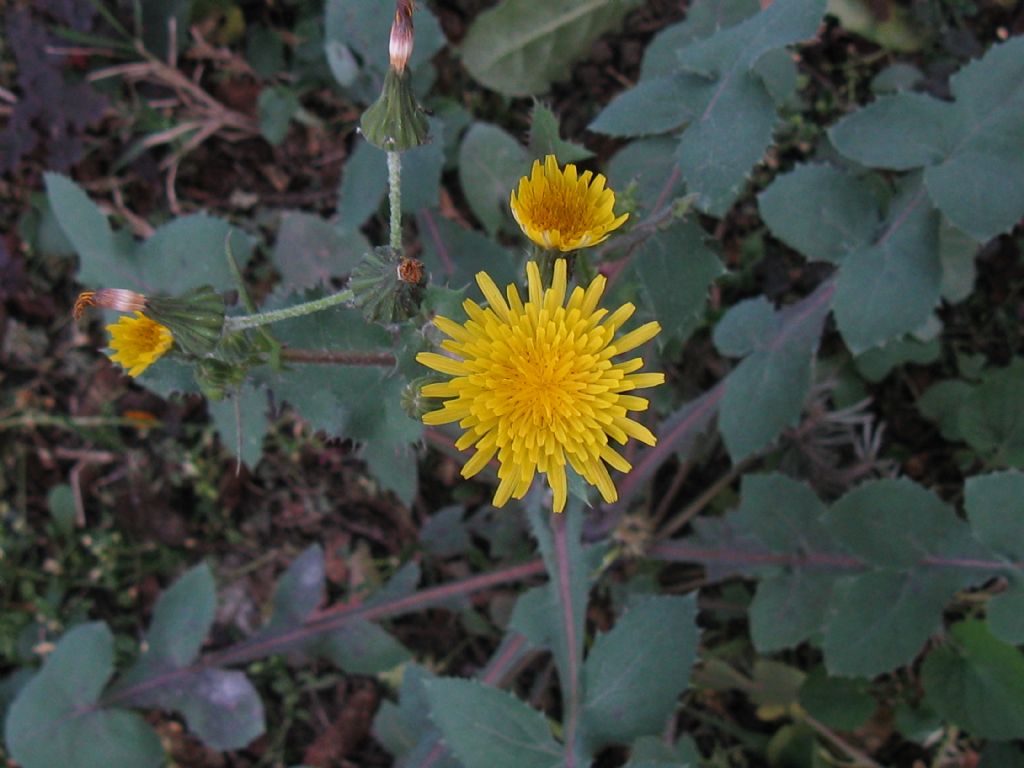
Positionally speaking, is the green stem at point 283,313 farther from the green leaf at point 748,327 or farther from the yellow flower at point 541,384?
the green leaf at point 748,327

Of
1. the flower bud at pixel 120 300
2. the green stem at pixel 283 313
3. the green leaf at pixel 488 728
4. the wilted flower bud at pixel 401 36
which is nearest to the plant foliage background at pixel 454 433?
the green leaf at pixel 488 728

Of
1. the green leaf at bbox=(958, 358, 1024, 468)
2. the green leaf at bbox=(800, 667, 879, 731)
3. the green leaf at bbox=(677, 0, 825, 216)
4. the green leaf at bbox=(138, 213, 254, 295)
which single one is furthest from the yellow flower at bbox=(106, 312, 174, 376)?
the green leaf at bbox=(958, 358, 1024, 468)

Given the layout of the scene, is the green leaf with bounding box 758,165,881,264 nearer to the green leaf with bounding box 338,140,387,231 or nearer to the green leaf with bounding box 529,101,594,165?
the green leaf with bounding box 529,101,594,165

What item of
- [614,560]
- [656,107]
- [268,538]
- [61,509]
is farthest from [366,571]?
[656,107]

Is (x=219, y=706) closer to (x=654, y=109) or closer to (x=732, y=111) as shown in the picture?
(x=654, y=109)

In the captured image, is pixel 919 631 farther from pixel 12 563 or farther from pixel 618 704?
pixel 12 563

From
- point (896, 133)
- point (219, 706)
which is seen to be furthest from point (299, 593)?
point (896, 133)
